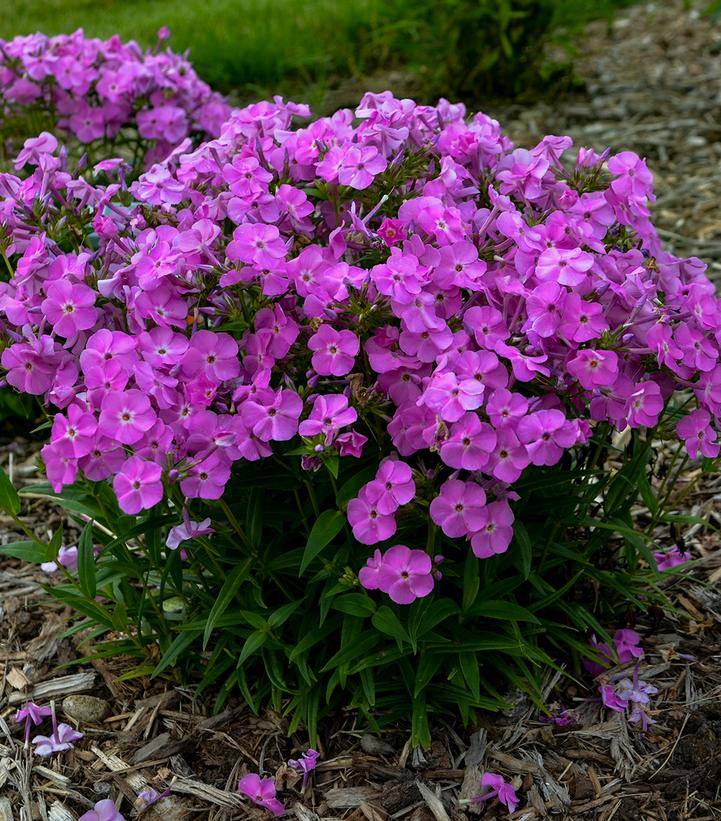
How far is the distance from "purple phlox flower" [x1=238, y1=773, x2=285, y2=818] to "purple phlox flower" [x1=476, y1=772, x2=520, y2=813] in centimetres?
47

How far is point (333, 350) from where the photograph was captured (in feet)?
6.28

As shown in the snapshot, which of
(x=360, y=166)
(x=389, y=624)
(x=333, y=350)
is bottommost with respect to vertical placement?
(x=389, y=624)

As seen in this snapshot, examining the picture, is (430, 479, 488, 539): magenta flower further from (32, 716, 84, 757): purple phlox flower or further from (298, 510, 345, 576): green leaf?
(32, 716, 84, 757): purple phlox flower

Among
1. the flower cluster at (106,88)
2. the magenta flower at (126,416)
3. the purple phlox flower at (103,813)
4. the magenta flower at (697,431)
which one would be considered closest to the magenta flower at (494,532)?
the magenta flower at (697,431)

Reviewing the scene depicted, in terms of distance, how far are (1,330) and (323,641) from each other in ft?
3.42

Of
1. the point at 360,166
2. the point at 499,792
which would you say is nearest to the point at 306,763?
the point at 499,792

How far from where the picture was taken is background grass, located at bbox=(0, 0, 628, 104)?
19.0 ft

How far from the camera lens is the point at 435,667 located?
86.0 inches

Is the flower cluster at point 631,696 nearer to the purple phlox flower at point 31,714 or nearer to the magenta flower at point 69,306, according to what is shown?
the purple phlox flower at point 31,714

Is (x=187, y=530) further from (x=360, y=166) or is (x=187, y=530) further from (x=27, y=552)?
(x=360, y=166)

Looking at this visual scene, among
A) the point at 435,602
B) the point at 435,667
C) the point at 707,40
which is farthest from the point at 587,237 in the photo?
the point at 707,40

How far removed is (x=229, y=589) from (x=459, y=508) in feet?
1.94

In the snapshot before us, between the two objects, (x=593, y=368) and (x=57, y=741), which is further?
(x=57, y=741)

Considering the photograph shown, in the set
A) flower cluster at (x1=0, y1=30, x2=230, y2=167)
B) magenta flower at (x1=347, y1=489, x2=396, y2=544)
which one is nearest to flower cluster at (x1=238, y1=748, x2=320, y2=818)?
magenta flower at (x1=347, y1=489, x2=396, y2=544)
